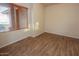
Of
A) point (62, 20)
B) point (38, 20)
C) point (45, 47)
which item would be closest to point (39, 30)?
point (38, 20)

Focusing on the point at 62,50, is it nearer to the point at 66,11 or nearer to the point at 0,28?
the point at 66,11

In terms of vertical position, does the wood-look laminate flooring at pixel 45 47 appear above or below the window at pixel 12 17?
below

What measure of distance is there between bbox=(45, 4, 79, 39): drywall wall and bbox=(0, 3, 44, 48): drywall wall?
0.41 ft

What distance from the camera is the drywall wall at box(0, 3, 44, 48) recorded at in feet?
5.46

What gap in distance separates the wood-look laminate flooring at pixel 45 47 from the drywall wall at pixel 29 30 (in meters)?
0.08

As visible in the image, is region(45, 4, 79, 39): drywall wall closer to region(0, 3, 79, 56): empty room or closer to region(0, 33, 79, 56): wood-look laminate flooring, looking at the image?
region(0, 3, 79, 56): empty room

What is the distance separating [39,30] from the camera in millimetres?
1855

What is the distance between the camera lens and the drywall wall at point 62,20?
168 cm

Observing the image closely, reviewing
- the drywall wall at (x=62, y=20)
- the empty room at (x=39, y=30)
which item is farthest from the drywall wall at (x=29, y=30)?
the drywall wall at (x=62, y=20)

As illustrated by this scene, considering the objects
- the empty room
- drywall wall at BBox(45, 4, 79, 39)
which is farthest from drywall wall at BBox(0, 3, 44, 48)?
drywall wall at BBox(45, 4, 79, 39)

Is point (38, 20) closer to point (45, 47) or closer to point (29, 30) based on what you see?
point (29, 30)

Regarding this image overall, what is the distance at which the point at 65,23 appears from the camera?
71.3 inches

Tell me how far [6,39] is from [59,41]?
0.89 m

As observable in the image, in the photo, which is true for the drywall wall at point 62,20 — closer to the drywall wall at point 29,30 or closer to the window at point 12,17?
the drywall wall at point 29,30
